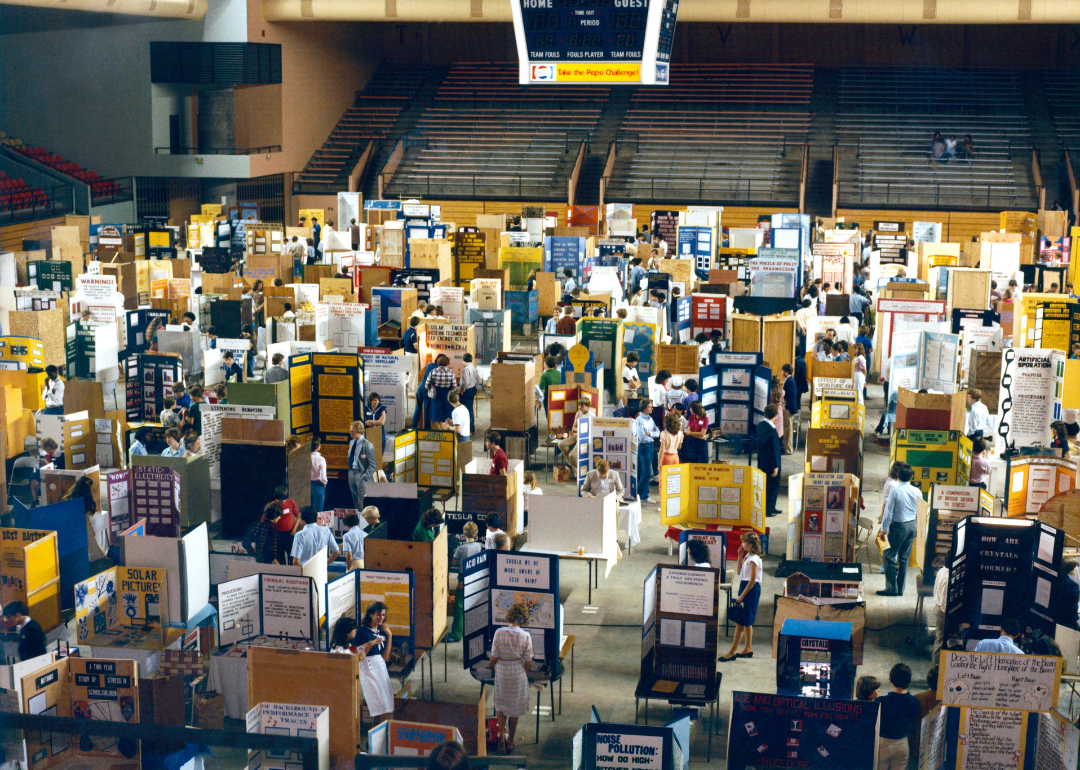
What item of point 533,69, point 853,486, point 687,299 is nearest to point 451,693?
point 853,486

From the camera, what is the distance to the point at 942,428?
14.9m

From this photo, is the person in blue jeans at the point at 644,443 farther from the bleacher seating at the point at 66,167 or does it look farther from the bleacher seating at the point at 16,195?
the bleacher seating at the point at 66,167

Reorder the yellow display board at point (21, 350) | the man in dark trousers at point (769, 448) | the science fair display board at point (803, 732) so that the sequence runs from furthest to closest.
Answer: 1. the yellow display board at point (21, 350)
2. the man in dark trousers at point (769, 448)
3. the science fair display board at point (803, 732)

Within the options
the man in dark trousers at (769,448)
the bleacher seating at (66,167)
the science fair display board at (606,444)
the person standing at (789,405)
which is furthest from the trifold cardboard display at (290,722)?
the bleacher seating at (66,167)

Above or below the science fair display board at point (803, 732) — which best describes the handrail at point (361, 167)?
above

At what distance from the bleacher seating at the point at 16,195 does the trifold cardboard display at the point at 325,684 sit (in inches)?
1101

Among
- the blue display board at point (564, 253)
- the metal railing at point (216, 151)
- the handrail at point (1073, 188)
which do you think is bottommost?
the blue display board at point (564, 253)

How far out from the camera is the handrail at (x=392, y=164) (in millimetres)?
41469

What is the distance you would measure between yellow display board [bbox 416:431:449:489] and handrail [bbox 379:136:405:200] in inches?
1118

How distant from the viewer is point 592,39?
52.6 ft

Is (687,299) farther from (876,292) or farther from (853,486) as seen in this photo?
(853,486)

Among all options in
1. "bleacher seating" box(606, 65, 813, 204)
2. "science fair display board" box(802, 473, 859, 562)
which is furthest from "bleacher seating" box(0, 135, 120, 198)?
"science fair display board" box(802, 473, 859, 562)

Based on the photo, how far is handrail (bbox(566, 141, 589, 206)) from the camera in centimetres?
3888

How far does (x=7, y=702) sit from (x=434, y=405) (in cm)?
938
